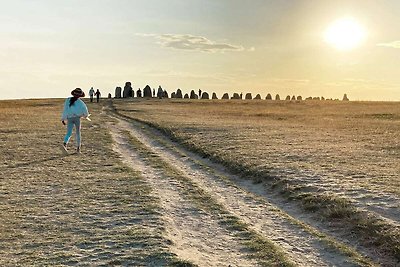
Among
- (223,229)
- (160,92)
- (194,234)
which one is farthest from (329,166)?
(160,92)

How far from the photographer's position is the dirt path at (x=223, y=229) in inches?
339

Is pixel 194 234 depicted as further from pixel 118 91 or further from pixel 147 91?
pixel 118 91

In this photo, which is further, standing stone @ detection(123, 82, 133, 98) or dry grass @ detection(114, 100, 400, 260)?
standing stone @ detection(123, 82, 133, 98)

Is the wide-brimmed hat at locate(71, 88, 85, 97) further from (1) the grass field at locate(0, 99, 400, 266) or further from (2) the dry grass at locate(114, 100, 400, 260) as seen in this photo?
(2) the dry grass at locate(114, 100, 400, 260)

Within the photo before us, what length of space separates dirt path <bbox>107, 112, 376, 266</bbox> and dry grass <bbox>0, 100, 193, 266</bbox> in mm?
477

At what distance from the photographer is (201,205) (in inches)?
472

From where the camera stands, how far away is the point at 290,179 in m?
14.8

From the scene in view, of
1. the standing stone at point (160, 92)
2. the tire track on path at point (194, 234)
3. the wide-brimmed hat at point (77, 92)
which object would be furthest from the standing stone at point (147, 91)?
the tire track on path at point (194, 234)

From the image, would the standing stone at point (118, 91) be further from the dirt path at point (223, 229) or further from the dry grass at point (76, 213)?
the dirt path at point (223, 229)

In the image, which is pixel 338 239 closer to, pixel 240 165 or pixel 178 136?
pixel 240 165

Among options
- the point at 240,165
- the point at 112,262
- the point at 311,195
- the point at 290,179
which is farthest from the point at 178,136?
the point at 112,262

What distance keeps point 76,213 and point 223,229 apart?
374 cm

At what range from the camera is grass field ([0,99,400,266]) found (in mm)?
8703

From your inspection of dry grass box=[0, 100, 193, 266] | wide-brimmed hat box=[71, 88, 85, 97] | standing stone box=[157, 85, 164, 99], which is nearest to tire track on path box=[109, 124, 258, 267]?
dry grass box=[0, 100, 193, 266]
